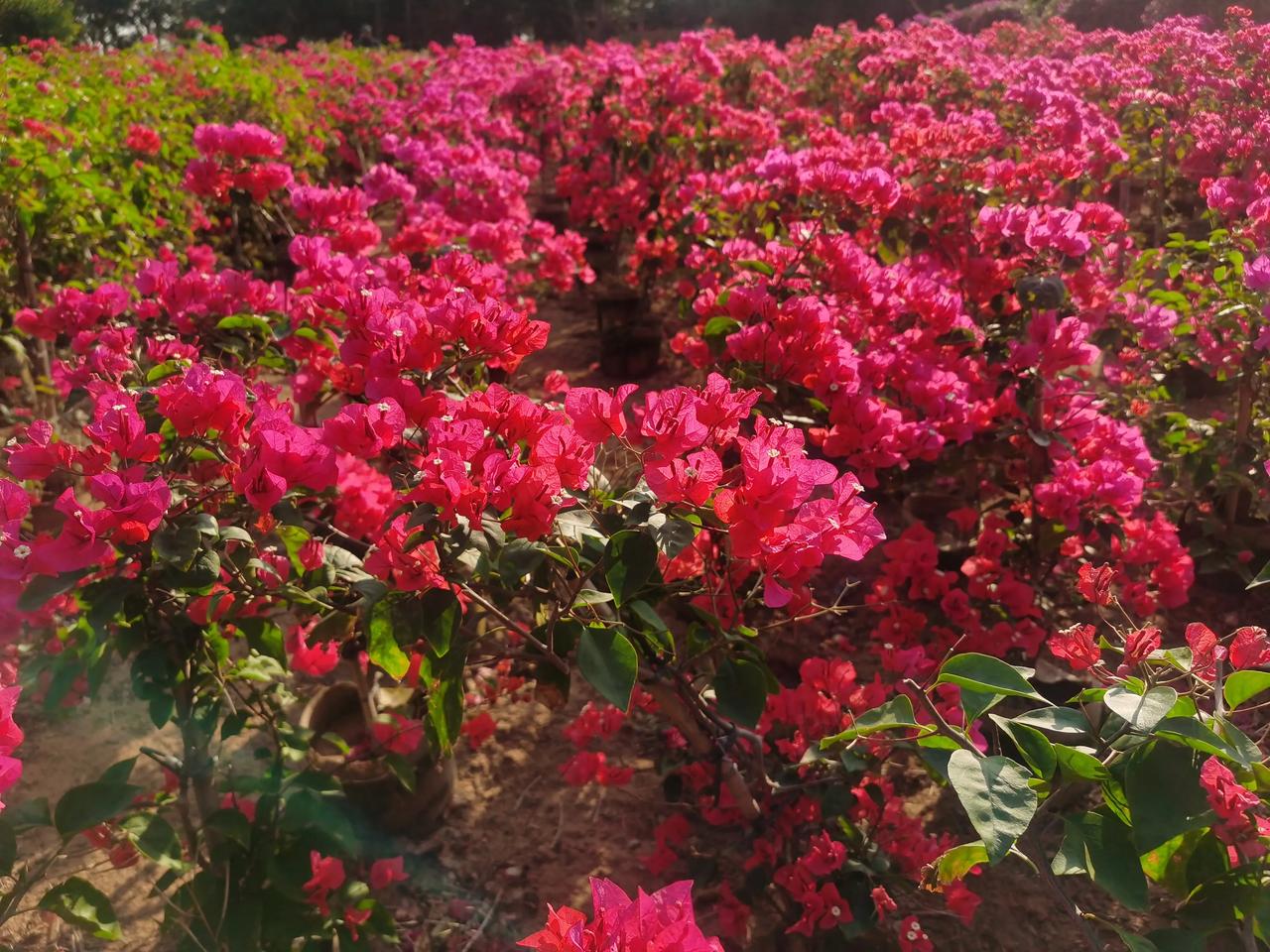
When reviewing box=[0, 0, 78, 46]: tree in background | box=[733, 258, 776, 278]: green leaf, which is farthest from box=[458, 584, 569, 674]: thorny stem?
box=[0, 0, 78, 46]: tree in background

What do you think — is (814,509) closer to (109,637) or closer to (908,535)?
(109,637)

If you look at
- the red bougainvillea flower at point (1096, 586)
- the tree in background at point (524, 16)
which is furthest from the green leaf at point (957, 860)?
the tree in background at point (524, 16)

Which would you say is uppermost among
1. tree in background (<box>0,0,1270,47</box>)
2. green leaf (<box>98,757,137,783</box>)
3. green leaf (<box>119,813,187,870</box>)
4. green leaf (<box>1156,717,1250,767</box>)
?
tree in background (<box>0,0,1270,47</box>)

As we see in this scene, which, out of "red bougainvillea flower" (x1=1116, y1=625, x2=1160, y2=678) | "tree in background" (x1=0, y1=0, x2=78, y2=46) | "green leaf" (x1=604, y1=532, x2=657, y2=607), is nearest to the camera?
"red bougainvillea flower" (x1=1116, y1=625, x2=1160, y2=678)

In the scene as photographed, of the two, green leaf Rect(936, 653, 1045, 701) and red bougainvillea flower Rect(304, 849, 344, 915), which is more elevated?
green leaf Rect(936, 653, 1045, 701)

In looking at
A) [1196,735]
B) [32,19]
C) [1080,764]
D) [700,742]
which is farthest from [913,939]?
[32,19]

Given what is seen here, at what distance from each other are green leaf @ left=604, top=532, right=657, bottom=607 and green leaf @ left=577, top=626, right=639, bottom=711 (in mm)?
52

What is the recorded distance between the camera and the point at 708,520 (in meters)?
1.02

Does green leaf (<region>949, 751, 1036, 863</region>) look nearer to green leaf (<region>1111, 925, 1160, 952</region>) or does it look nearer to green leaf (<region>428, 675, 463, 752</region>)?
green leaf (<region>1111, 925, 1160, 952</region>)

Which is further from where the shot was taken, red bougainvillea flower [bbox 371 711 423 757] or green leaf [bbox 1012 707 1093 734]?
red bougainvillea flower [bbox 371 711 423 757]

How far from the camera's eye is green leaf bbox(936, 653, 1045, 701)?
791 mm

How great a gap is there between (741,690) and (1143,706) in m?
0.58

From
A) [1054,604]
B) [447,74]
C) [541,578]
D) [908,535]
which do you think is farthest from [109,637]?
[447,74]

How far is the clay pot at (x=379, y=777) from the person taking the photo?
194cm
